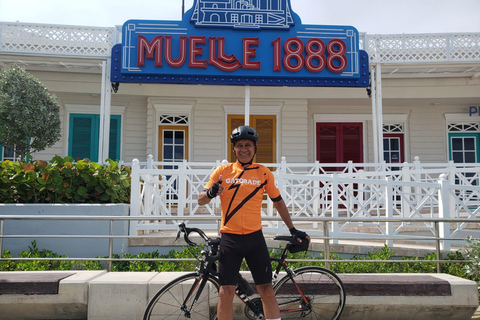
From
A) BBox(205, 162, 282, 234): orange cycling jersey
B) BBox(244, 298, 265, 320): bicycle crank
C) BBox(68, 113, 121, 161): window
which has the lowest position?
BBox(244, 298, 265, 320): bicycle crank

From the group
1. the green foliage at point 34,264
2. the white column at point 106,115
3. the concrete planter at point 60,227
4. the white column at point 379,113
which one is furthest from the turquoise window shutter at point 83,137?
the white column at point 379,113

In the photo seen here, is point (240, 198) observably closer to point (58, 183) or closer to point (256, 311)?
point (256, 311)

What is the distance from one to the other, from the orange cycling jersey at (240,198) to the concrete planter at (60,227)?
4.24 meters

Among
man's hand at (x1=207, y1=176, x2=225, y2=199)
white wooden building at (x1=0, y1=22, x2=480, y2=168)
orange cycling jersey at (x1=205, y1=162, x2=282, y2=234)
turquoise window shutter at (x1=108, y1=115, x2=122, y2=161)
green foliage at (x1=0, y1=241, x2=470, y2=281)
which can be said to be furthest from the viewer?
turquoise window shutter at (x1=108, y1=115, x2=122, y2=161)

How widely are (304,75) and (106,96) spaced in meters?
5.12

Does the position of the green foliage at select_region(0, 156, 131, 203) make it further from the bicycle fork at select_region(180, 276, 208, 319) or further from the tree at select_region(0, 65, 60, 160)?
the bicycle fork at select_region(180, 276, 208, 319)

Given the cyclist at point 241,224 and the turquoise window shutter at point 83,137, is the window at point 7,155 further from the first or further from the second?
the cyclist at point 241,224

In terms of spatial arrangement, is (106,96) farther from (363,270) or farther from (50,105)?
(363,270)

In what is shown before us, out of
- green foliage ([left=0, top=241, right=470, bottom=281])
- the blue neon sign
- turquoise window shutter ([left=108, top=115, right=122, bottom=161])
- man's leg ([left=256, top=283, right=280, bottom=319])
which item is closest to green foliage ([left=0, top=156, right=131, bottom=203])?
green foliage ([left=0, top=241, right=470, bottom=281])

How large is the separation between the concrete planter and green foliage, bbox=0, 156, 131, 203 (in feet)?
0.92

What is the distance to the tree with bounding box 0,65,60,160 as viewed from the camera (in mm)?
9191

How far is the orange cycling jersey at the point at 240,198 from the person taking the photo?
10.7 feet

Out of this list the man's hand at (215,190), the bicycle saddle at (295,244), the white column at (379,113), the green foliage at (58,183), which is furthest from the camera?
the white column at (379,113)

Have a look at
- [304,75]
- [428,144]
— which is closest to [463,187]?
[304,75]
